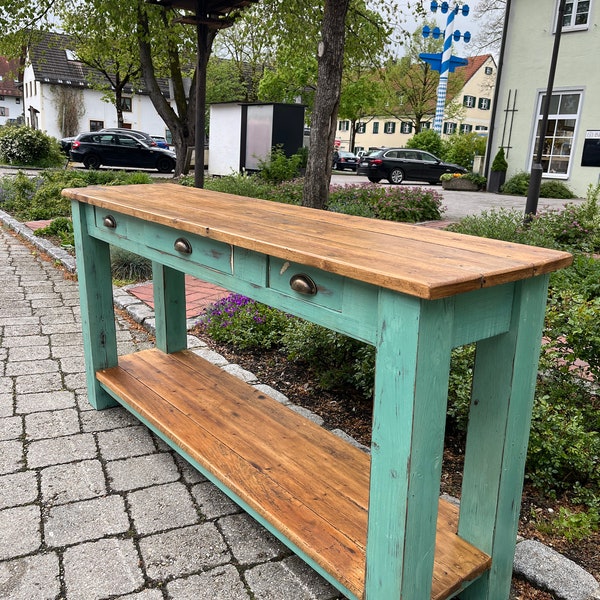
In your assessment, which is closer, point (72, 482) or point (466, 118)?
point (72, 482)

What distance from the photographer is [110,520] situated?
229 centimetres

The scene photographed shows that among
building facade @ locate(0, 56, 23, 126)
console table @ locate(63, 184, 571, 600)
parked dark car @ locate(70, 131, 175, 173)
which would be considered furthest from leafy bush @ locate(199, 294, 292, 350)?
building facade @ locate(0, 56, 23, 126)

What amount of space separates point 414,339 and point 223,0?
565 centimetres

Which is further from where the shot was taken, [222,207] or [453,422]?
[453,422]

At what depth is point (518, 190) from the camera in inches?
661

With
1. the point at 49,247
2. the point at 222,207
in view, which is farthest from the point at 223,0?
the point at 222,207

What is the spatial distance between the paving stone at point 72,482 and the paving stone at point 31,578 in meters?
0.36

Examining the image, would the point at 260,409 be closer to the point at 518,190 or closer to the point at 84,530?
the point at 84,530

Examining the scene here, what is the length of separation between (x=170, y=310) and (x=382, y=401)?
222 centimetres

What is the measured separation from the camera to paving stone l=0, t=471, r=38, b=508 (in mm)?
2393

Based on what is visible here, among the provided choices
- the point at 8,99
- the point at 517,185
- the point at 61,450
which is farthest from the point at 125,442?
the point at 8,99

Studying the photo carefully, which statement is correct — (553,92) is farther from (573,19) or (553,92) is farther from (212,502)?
(212,502)

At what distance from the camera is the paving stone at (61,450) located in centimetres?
270

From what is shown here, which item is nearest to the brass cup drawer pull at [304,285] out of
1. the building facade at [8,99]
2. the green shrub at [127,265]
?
the green shrub at [127,265]
